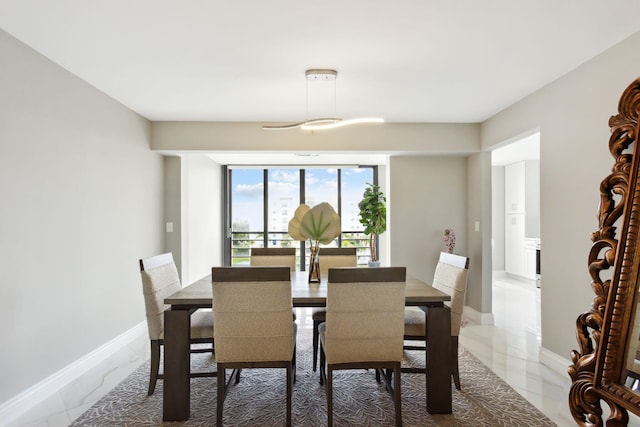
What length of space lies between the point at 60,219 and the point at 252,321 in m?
1.84

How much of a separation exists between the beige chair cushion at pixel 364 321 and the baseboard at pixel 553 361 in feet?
5.66

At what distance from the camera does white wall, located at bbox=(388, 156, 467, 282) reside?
5.00 metres

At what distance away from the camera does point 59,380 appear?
9.34 feet

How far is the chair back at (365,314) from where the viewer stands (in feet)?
7.10

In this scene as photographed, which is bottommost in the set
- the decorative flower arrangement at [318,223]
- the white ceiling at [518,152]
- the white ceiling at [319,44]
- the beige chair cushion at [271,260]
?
the beige chair cushion at [271,260]

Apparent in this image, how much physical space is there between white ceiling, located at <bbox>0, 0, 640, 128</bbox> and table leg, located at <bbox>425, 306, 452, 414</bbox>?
1.76 meters

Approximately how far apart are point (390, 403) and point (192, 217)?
12.7 feet

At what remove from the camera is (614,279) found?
5.07ft

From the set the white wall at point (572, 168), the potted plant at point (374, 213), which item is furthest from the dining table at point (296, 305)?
the potted plant at point (374, 213)

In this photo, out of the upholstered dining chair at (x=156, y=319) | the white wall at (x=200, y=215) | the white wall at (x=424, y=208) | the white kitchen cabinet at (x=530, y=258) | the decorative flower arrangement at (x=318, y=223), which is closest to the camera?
the upholstered dining chair at (x=156, y=319)

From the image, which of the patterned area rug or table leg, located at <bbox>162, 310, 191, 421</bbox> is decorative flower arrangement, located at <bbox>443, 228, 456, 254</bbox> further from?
table leg, located at <bbox>162, 310, 191, 421</bbox>

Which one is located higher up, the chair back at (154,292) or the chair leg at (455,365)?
the chair back at (154,292)

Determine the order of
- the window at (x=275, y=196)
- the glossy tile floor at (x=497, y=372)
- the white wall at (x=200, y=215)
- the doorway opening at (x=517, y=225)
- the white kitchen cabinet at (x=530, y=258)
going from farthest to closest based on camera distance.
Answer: the window at (x=275, y=196), the white kitchen cabinet at (x=530, y=258), the doorway opening at (x=517, y=225), the white wall at (x=200, y=215), the glossy tile floor at (x=497, y=372)

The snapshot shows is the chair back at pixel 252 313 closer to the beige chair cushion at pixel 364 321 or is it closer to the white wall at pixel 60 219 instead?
the beige chair cushion at pixel 364 321
